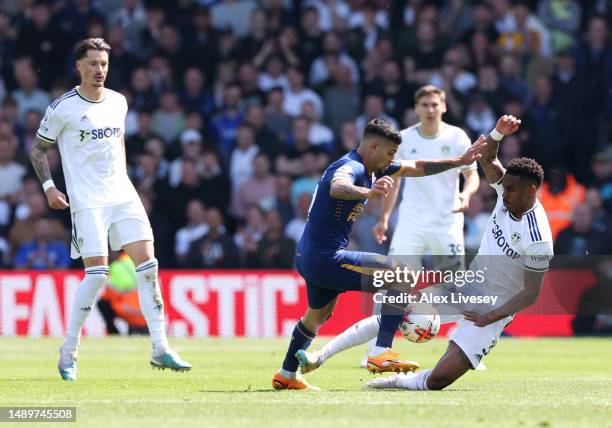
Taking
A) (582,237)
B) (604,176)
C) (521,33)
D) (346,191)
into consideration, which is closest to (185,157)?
(521,33)

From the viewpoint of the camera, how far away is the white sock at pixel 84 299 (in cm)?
1143

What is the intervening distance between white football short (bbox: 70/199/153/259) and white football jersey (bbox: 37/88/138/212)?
0.07m

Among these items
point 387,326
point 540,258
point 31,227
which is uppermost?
point 540,258

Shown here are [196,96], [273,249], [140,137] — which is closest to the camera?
[273,249]

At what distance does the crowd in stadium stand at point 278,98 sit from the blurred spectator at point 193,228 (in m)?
0.03

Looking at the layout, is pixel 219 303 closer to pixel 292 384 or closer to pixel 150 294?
pixel 150 294

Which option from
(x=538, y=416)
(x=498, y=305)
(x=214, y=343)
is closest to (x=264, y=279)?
(x=214, y=343)

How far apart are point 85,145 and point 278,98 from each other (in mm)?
11190

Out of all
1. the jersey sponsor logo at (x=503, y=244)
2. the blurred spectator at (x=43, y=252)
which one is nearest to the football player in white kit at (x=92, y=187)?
the jersey sponsor logo at (x=503, y=244)

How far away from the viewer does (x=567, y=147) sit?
21.5 m

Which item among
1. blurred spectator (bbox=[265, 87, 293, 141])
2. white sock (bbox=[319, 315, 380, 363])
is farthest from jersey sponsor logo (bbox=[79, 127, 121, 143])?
blurred spectator (bbox=[265, 87, 293, 141])

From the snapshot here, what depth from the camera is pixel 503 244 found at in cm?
1029

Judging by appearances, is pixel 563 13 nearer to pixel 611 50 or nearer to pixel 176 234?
pixel 611 50

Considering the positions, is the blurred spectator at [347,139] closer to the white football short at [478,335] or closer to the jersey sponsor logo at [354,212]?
Answer: the white football short at [478,335]
